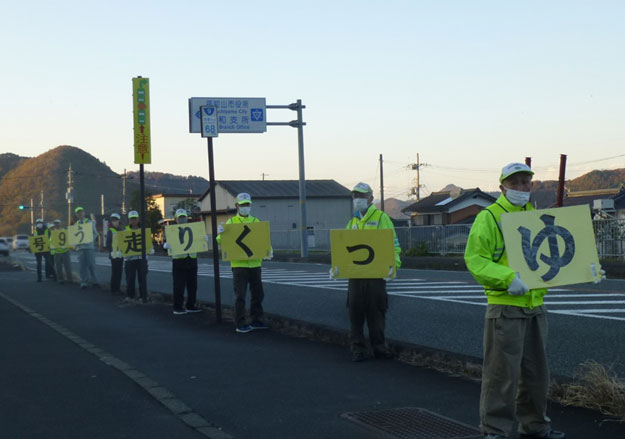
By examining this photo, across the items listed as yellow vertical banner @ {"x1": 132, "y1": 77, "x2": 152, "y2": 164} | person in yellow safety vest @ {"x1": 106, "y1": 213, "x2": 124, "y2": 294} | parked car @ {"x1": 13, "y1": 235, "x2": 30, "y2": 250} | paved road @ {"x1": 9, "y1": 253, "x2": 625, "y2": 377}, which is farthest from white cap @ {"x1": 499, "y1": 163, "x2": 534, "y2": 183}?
parked car @ {"x1": 13, "y1": 235, "x2": 30, "y2": 250}

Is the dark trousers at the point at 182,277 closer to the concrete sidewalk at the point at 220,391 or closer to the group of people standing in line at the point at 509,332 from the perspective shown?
the concrete sidewalk at the point at 220,391

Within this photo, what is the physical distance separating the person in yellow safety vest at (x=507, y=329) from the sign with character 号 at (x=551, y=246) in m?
0.10

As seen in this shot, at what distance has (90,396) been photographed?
703 cm

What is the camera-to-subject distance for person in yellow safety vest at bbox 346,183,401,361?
344 inches

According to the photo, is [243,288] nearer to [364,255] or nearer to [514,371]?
[364,255]

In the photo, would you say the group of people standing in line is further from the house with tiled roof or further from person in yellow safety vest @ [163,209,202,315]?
the house with tiled roof

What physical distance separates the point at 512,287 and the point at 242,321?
6.80 m

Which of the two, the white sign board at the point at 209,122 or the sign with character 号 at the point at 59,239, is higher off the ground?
the white sign board at the point at 209,122

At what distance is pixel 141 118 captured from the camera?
15.0 metres

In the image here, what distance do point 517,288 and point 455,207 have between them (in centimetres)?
5678

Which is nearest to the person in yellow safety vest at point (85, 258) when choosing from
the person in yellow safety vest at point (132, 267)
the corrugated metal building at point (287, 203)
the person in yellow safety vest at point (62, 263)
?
the person in yellow safety vest at point (62, 263)

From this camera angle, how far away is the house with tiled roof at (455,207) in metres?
60.4

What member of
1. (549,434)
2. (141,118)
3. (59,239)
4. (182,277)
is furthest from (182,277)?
(59,239)

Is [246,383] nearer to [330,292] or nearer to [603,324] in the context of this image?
[603,324]
